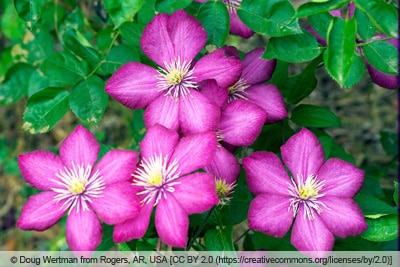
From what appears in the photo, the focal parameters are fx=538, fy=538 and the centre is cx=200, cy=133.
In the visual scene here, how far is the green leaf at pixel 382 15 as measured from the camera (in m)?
0.73

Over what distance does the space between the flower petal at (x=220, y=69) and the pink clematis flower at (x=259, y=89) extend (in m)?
0.08

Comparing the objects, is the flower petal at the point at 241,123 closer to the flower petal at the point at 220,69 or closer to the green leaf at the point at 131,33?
the flower petal at the point at 220,69

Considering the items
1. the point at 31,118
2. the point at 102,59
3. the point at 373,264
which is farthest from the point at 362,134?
the point at 31,118

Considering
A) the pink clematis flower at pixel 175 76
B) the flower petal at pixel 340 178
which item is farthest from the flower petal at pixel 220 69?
the flower petal at pixel 340 178

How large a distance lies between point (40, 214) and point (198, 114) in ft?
0.93

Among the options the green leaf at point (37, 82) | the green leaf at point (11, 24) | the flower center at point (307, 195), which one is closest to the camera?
the flower center at point (307, 195)

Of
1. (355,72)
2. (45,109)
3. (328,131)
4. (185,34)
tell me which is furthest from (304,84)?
(328,131)

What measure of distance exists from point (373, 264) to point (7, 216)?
150 centimetres

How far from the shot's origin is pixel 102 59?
1049mm

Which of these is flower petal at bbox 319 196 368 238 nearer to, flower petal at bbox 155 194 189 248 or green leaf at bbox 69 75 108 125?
flower petal at bbox 155 194 189 248

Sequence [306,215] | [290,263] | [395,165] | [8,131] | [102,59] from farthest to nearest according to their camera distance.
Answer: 1. [8,131]
2. [395,165]
3. [102,59]
4. [290,263]
5. [306,215]

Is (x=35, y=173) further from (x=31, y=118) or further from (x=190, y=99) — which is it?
(x=190, y=99)

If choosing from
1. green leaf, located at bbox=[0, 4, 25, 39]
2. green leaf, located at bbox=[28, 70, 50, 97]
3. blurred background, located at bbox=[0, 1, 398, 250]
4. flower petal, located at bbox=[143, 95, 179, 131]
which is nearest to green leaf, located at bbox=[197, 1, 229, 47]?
flower petal, located at bbox=[143, 95, 179, 131]

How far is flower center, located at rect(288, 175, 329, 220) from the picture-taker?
835 mm
